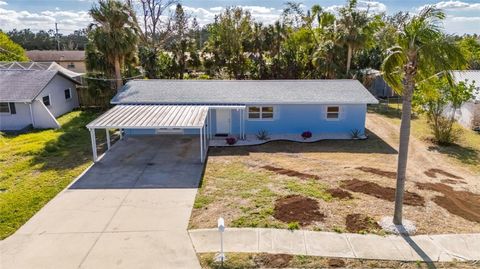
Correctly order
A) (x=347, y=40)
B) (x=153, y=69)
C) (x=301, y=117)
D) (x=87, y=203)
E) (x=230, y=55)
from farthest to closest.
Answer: (x=230, y=55) < (x=153, y=69) < (x=347, y=40) < (x=301, y=117) < (x=87, y=203)

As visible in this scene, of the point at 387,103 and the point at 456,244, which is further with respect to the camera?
the point at 387,103

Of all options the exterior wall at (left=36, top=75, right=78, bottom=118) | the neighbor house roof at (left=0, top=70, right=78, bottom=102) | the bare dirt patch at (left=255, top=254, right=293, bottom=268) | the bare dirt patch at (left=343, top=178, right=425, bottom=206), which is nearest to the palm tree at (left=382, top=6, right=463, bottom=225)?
the bare dirt patch at (left=343, top=178, right=425, bottom=206)

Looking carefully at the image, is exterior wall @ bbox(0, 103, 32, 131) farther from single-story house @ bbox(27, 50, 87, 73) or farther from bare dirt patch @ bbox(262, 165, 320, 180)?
single-story house @ bbox(27, 50, 87, 73)

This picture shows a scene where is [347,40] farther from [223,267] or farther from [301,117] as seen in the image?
[223,267]

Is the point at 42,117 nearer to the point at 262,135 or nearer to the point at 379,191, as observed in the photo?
the point at 262,135

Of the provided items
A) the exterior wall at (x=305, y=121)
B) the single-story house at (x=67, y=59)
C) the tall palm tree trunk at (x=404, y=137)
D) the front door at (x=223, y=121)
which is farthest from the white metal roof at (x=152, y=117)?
the single-story house at (x=67, y=59)

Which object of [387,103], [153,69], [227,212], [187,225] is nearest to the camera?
[187,225]

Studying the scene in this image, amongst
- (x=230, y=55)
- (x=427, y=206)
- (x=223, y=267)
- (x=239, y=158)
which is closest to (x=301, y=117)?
(x=239, y=158)
